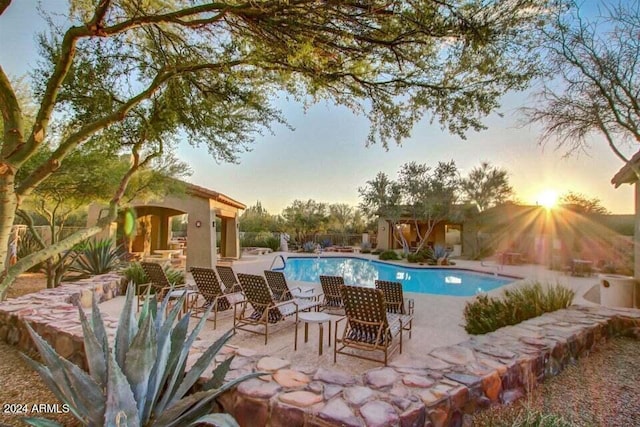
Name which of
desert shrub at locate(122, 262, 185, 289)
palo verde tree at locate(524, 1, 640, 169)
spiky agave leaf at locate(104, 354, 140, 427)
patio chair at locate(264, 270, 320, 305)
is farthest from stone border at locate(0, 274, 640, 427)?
palo verde tree at locate(524, 1, 640, 169)

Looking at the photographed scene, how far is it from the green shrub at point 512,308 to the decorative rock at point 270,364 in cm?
416

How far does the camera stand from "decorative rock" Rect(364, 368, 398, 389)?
10.1 ft

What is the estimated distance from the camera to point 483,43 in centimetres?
404

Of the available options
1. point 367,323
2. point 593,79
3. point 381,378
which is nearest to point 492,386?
point 381,378

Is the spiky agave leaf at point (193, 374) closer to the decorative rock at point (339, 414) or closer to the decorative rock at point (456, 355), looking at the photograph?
the decorative rock at point (339, 414)

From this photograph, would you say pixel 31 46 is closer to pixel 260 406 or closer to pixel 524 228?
pixel 260 406

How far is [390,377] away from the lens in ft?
10.6

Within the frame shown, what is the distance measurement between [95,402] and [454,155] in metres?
20.0

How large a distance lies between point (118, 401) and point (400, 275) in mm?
16356

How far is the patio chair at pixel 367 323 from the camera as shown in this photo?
4777 mm

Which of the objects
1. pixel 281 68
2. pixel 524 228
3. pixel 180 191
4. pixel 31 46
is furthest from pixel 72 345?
pixel 524 228

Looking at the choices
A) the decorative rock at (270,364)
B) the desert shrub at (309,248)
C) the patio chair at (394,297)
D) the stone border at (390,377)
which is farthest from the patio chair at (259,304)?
the desert shrub at (309,248)

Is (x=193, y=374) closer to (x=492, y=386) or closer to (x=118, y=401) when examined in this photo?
(x=118, y=401)

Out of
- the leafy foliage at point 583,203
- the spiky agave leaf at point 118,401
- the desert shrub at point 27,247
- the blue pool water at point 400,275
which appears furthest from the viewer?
the leafy foliage at point 583,203
